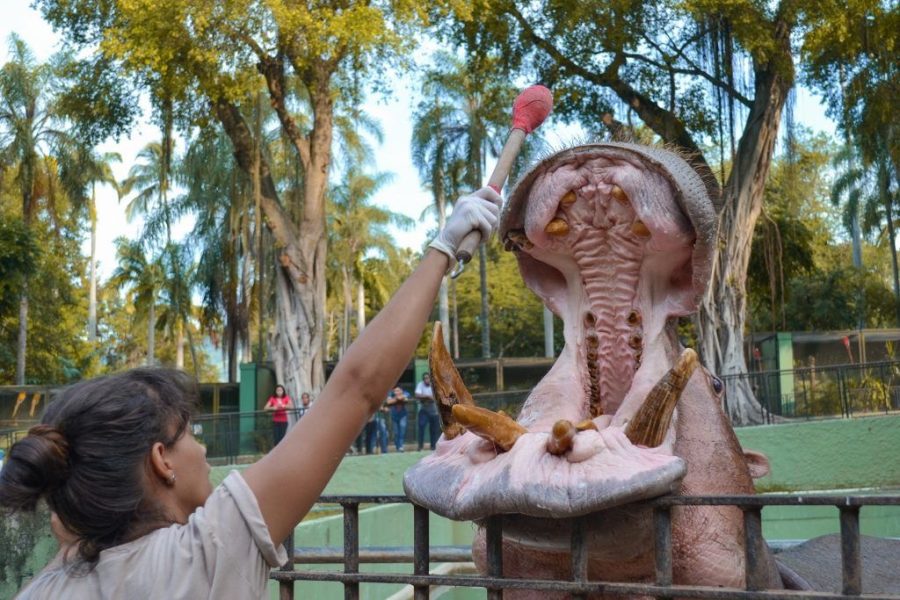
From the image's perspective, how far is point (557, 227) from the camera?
250 cm

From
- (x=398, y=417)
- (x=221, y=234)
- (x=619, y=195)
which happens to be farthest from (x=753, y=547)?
(x=221, y=234)

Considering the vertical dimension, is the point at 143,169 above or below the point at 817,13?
above

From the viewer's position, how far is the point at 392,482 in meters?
14.4

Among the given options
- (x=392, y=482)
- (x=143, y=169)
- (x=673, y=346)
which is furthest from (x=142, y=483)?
(x=143, y=169)

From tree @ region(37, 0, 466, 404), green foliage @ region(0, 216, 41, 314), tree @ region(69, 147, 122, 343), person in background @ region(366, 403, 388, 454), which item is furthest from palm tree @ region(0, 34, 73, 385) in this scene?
person in background @ region(366, 403, 388, 454)

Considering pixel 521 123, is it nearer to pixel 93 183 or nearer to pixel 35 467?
pixel 35 467

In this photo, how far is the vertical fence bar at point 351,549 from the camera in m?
2.30

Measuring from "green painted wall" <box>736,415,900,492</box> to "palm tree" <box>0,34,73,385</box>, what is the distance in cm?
2362

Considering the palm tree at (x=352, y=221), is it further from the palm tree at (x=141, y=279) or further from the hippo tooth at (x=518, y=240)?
the hippo tooth at (x=518, y=240)


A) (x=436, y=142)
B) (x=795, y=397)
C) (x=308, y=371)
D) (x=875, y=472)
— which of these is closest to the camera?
(x=875, y=472)

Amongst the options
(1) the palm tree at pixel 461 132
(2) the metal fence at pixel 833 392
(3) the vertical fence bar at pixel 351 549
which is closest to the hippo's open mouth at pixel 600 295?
(3) the vertical fence bar at pixel 351 549

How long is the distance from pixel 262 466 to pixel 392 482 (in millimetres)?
13114

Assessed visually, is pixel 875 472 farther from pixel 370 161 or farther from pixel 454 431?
pixel 370 161

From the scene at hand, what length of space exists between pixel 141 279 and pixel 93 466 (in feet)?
136
